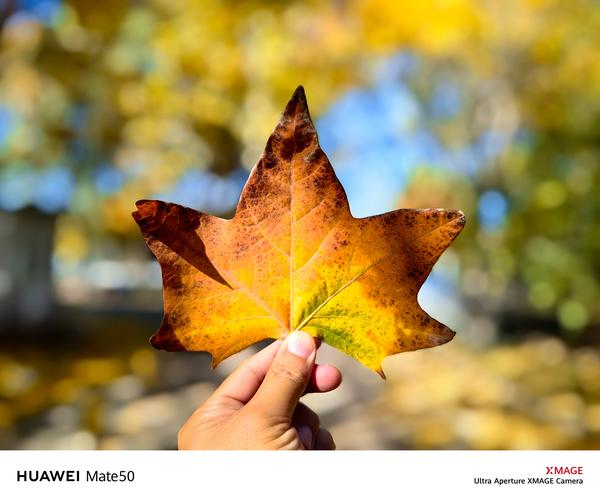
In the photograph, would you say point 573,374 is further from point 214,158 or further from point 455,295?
point 214,158

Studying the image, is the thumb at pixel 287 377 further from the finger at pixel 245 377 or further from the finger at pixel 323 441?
the finger at pixel 323 441

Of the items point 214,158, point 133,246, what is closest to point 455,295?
point 214,158
